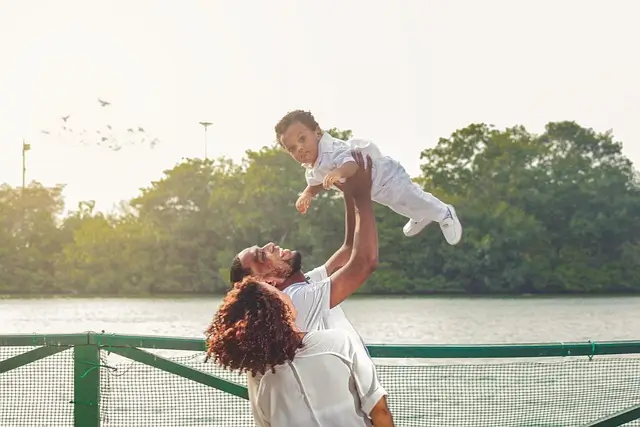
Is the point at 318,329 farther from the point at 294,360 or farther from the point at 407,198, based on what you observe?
the point at 407,198

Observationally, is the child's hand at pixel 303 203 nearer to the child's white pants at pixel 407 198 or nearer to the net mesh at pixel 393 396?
the child's white pants at pixel 407 198

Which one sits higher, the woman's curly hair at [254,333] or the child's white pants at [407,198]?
the child's white pants at [407,198]

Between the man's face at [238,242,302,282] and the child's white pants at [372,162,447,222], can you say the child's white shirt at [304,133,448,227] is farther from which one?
the man's face at [238,242,302,282]

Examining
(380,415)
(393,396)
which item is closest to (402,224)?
(393,396)

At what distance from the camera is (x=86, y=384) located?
234 inches

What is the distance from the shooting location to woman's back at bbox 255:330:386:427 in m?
3.83

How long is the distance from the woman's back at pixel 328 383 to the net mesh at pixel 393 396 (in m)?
2.10

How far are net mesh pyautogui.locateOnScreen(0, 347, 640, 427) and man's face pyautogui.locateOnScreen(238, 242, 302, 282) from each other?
1.74 metres

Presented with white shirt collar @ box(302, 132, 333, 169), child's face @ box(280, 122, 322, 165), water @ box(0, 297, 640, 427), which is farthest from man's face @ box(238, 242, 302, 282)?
water @ box(0, 297, 640, 427)

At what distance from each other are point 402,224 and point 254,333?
6662cm

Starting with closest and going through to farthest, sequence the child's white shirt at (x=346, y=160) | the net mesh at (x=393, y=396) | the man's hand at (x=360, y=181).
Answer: the man's hand at (x=360, y=181)
the child's white shirt at (x=346, y=160)
the net mesh at (x=393, y=396)

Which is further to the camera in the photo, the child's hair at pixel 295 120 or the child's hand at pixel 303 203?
the child's hair at pixel 295 120

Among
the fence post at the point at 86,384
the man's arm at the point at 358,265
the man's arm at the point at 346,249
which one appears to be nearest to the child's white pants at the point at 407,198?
the man's arm at the point at 346,249

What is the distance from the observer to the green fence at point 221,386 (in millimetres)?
5859
